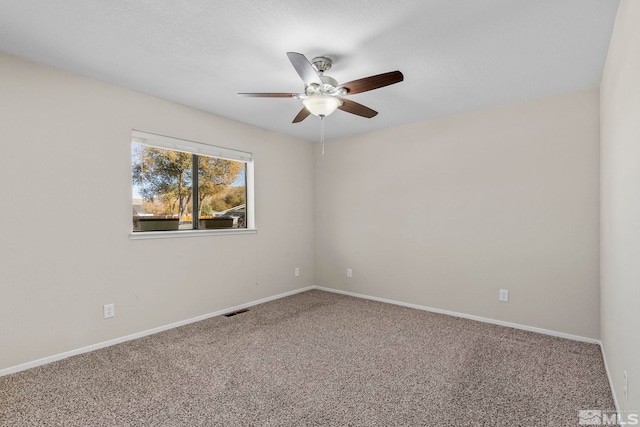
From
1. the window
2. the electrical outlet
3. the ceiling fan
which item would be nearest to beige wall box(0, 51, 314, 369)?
the electrical outlet

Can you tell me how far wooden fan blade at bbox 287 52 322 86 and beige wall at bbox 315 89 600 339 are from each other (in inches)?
84.1

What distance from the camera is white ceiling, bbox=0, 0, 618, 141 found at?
1.82 metres

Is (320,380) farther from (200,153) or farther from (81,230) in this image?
(200,153)

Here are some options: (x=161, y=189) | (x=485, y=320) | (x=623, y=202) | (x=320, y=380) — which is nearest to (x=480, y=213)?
(x=485, y=320)

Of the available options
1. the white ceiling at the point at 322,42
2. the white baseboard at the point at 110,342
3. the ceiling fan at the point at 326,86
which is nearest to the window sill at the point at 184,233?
the white baseboard at the point at 110,342

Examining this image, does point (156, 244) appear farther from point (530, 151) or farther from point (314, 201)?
point (530, 151)

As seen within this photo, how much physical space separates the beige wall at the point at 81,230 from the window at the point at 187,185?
0.15 meters

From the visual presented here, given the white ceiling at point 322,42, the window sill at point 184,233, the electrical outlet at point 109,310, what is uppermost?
the white ceiling at point 322,42

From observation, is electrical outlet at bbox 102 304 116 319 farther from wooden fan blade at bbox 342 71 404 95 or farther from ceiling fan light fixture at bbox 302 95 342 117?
wooden fan blade at bbox 342 71 404 95

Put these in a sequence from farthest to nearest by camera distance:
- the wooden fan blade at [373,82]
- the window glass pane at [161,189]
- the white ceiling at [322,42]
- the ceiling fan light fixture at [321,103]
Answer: the window glass pane at [161,189], the ceiling fan light fixture at [321,103], the wooden fan blade at [373,82], the white ceiling at [322,42]

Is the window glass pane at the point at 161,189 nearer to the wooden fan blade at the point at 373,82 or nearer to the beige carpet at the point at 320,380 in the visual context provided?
the beige carpet at the point at 320,380

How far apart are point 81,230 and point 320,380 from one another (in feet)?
7.31

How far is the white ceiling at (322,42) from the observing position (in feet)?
5.97

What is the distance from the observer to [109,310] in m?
2.83
